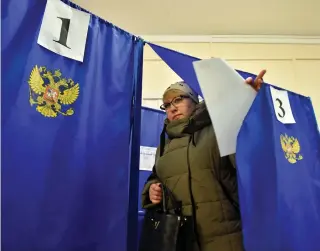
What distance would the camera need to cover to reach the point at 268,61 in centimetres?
296

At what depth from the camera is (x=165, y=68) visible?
2.89m

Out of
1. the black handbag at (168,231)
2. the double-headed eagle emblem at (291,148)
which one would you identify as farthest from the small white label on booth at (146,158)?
the double-headed eagle emblem at (291,148)

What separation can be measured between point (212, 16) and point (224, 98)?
174cm

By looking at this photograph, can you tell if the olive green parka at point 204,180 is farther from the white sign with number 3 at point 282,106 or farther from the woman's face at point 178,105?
the white sign with number 3 at point 282,106

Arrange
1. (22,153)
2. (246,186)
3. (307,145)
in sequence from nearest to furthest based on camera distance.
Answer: (22,153)
(246,186)
(307,145)

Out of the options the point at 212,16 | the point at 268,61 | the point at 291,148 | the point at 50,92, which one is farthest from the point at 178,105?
the point at 268,61

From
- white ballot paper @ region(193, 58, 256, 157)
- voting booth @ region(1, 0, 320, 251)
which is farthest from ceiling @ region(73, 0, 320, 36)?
white ballot paper @ region(193, 58, 256, 157)

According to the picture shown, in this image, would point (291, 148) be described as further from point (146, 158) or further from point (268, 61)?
point (268, 61)

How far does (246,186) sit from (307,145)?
47cm

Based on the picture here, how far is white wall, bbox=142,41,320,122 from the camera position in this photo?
9.48ft

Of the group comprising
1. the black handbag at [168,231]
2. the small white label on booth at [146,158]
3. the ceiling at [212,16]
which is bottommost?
the black handbag at [168,231]

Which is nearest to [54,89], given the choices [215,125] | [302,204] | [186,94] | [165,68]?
[215,125]

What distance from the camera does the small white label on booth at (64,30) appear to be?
1.01 metres

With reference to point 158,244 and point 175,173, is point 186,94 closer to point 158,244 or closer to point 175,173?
point 175,173
